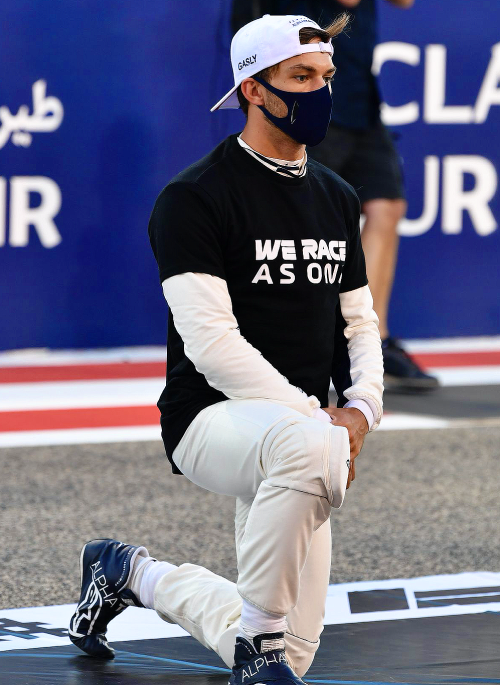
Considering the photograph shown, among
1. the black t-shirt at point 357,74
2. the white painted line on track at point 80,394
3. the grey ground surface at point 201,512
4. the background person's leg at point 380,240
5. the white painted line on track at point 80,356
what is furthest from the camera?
the white painted line on track at point 80,356

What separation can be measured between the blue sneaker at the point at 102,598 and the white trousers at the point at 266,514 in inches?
4.2

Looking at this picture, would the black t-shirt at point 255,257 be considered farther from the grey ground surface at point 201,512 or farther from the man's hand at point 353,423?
the grey ground surface at point 201,512

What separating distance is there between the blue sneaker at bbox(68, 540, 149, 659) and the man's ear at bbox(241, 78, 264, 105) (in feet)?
3.55

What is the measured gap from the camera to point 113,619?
11.3ft

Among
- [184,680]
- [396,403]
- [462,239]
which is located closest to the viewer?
[184,680]

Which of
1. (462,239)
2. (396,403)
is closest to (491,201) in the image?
(462,239)

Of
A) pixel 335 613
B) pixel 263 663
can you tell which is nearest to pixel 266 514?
pixel 263 663

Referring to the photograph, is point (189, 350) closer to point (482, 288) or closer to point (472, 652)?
point (472, 652)

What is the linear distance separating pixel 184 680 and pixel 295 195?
3.63 feet

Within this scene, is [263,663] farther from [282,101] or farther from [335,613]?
[282,101]

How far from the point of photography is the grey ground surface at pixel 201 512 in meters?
4.01

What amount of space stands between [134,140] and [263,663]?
16.2 feet

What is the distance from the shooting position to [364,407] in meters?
3.10

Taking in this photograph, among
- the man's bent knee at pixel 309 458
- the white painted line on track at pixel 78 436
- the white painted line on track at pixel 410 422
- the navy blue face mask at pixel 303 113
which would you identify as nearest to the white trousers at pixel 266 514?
the man's bent knee at pixel 309 458
